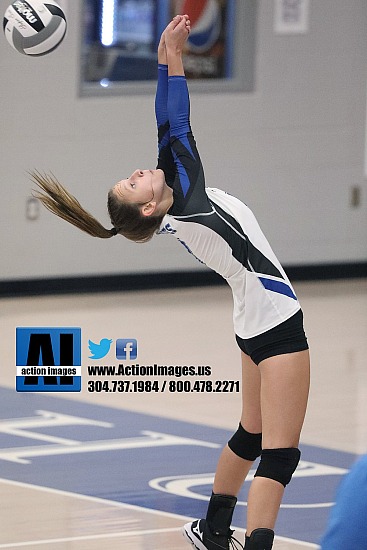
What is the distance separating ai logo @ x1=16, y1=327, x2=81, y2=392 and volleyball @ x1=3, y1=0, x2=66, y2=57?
2431mm

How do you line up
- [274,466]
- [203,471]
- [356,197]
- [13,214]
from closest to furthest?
[274,466]
[203,471]
[13,214]
[356,197]

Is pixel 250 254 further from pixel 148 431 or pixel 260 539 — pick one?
pixel 148 431

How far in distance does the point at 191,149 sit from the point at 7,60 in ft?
21.2

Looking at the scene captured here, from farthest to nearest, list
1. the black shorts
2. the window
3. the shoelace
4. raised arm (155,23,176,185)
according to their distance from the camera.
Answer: the window < the shoelace < raised arm (155,23,176,185) < the black shorts

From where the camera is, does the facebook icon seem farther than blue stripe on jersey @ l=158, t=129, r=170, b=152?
Yes

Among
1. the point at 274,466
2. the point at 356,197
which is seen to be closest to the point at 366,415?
the point at 274,466

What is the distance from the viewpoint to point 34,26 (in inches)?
243

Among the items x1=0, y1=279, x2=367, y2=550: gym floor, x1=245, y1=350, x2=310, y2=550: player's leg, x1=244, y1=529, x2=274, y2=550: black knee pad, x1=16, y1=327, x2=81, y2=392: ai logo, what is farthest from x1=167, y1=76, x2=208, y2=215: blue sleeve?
x1=16, y1=327, x2=81, y2=392: ai logo

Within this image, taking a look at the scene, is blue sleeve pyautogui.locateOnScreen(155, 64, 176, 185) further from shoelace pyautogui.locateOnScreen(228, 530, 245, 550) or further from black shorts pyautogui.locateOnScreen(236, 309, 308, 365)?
shoelace pyautogui.locateOnScreen(228, 530, 245, 550)

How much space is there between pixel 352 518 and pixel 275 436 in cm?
236

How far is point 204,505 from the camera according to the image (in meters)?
5.82

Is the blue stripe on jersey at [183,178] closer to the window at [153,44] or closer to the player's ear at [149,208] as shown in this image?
the player's ear at [149,208]

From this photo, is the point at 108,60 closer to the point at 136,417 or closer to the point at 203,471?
the point at 136,417

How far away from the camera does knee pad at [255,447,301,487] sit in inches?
180
